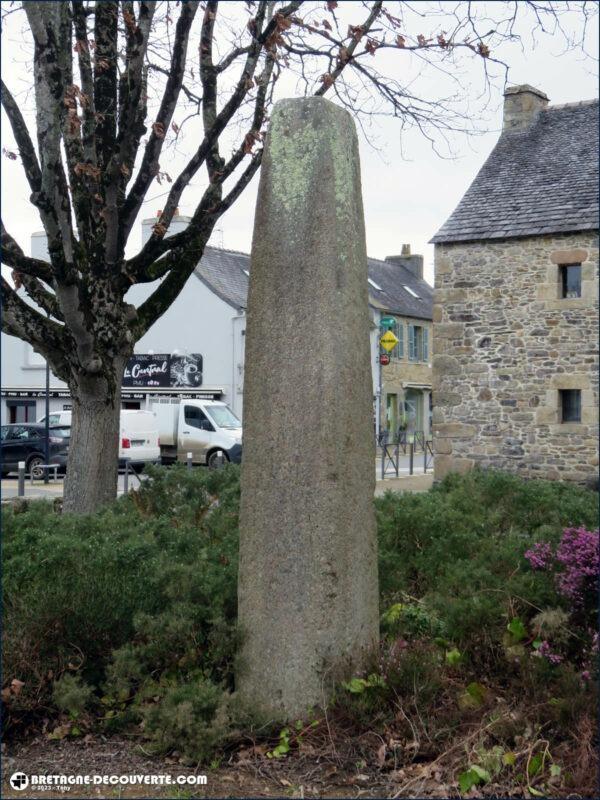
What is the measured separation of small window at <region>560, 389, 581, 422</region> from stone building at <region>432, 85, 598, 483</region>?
2 cm

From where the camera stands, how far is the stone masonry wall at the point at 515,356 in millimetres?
18734

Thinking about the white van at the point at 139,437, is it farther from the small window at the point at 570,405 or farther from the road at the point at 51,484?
the small window at the point at 570,405

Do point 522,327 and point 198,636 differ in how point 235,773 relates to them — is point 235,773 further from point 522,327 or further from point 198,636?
point 522,327

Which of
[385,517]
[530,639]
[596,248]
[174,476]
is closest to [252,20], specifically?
[174,476]

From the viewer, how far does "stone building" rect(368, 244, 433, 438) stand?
41.4 meters

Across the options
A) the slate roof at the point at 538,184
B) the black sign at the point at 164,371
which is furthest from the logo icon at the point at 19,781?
the black sign at the point at 164,371

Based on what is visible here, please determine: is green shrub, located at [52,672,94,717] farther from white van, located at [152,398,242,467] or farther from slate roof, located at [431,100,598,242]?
white van, located at [152,398,242,467]

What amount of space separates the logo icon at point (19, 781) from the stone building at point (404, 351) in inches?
1407

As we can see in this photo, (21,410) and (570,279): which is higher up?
(570,279)

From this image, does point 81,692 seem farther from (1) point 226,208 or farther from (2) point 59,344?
(1) point 226,208

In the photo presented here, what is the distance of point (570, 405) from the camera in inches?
750

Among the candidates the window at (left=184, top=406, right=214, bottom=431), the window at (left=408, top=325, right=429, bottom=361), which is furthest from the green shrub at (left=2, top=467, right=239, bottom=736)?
the window at (left=408, top=325, right=429, bottom=361)

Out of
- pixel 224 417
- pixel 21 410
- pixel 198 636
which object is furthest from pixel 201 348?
pixel 198 636

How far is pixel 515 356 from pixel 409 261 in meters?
30.5
